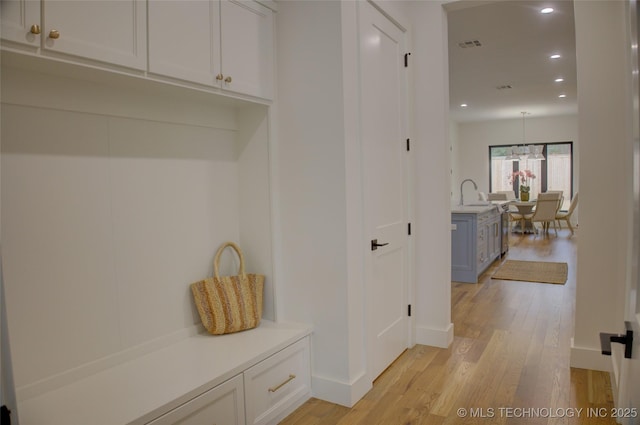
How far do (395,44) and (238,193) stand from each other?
1561 millimetres

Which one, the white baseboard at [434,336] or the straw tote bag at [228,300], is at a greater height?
the straw tote bag at [228,300]

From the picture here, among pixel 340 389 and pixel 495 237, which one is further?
pixel 495 237

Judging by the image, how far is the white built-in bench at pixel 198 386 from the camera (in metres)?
1.71

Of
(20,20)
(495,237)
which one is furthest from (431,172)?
(495,237)

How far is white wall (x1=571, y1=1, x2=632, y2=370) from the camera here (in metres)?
2.69

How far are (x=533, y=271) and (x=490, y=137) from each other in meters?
6.52

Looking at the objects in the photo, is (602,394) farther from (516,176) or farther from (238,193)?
(516,176)

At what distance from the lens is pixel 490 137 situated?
11703 millimetres

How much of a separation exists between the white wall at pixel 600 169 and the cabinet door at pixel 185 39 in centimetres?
227

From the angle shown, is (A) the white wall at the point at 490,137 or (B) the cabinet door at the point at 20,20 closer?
(B) the cabinet door at the point at 20,20

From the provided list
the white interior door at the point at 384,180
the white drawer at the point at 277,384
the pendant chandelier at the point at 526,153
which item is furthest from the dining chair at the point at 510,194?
the white drawer at the point at 277,384

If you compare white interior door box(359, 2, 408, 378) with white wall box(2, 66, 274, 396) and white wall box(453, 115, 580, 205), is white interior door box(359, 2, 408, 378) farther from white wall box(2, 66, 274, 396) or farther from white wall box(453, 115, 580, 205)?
white wall box(453, 115, 580, 205)

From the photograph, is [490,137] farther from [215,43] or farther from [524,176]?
[215,43]

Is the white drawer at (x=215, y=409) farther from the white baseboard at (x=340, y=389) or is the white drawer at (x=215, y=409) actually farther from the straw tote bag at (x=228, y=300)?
the white baseboard at (x=340, y=389)
